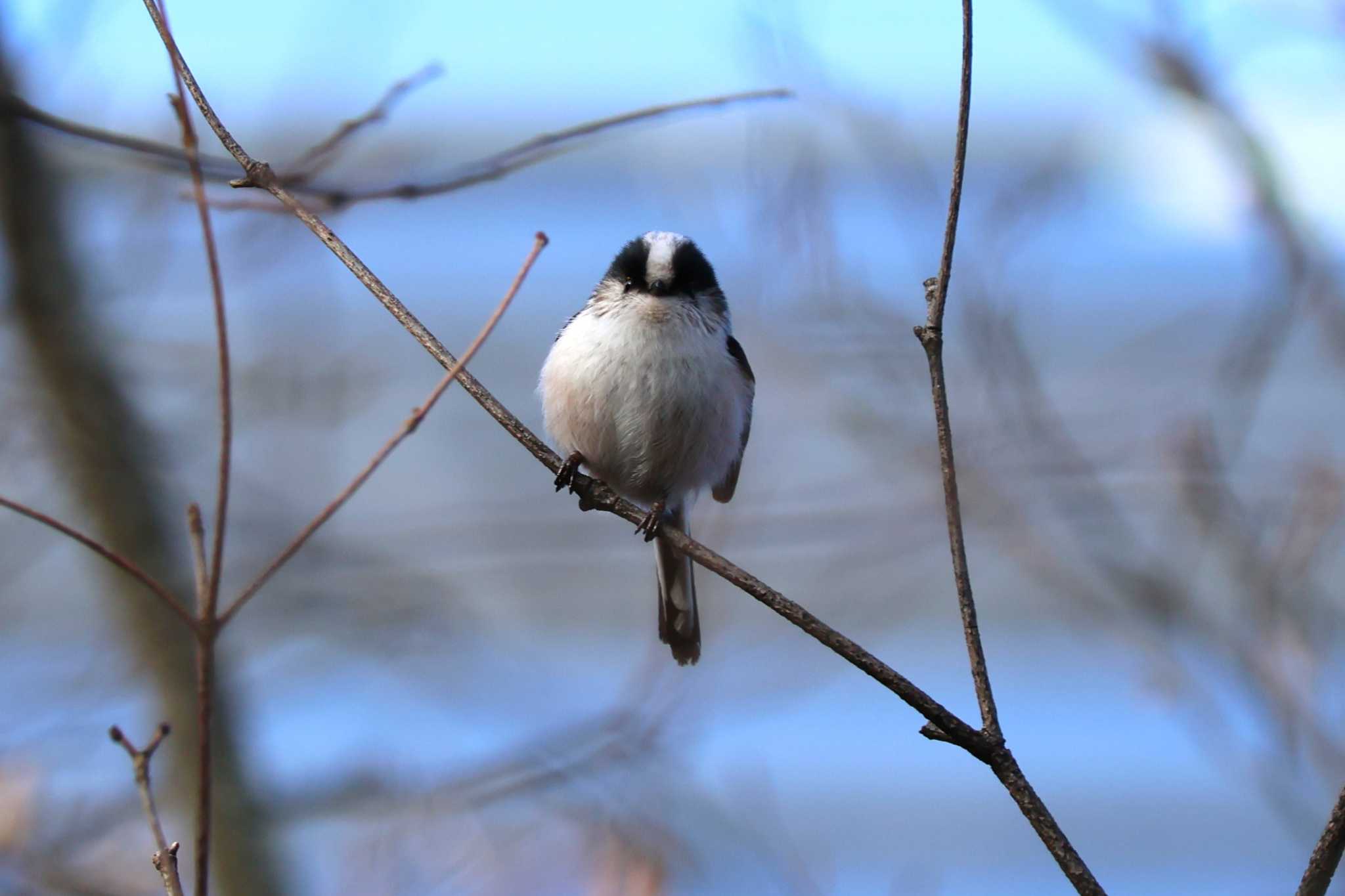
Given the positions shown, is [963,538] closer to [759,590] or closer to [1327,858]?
[759,590]

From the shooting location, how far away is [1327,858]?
1.37 meters

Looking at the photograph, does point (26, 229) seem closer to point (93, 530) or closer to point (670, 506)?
point (93, 530)

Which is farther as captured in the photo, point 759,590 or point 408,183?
point 408,183

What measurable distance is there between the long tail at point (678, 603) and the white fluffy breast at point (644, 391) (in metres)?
0.25

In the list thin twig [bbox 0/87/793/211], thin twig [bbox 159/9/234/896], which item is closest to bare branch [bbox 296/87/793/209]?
thin twig [bbox 0/87/793/211]

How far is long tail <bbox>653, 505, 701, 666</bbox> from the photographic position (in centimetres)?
357

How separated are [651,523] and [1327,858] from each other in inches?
58.5

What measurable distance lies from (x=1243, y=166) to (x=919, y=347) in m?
1.30

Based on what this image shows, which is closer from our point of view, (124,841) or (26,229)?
(124,841)

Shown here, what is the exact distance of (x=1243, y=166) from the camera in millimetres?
3686

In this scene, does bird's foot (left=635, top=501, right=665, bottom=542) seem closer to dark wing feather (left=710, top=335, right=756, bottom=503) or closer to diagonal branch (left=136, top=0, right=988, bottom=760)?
diagonal branch (left=136, top=0, right=988, bottom=760)

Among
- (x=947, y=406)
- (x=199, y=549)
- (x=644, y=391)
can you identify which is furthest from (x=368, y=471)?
(x=644, y=391)

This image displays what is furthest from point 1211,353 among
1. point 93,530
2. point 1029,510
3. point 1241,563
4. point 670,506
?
point 93,530

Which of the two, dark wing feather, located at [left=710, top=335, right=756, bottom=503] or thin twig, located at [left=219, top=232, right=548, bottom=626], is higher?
dark wing feather, located at [left=710, top=335, right=756, bottom=503]
